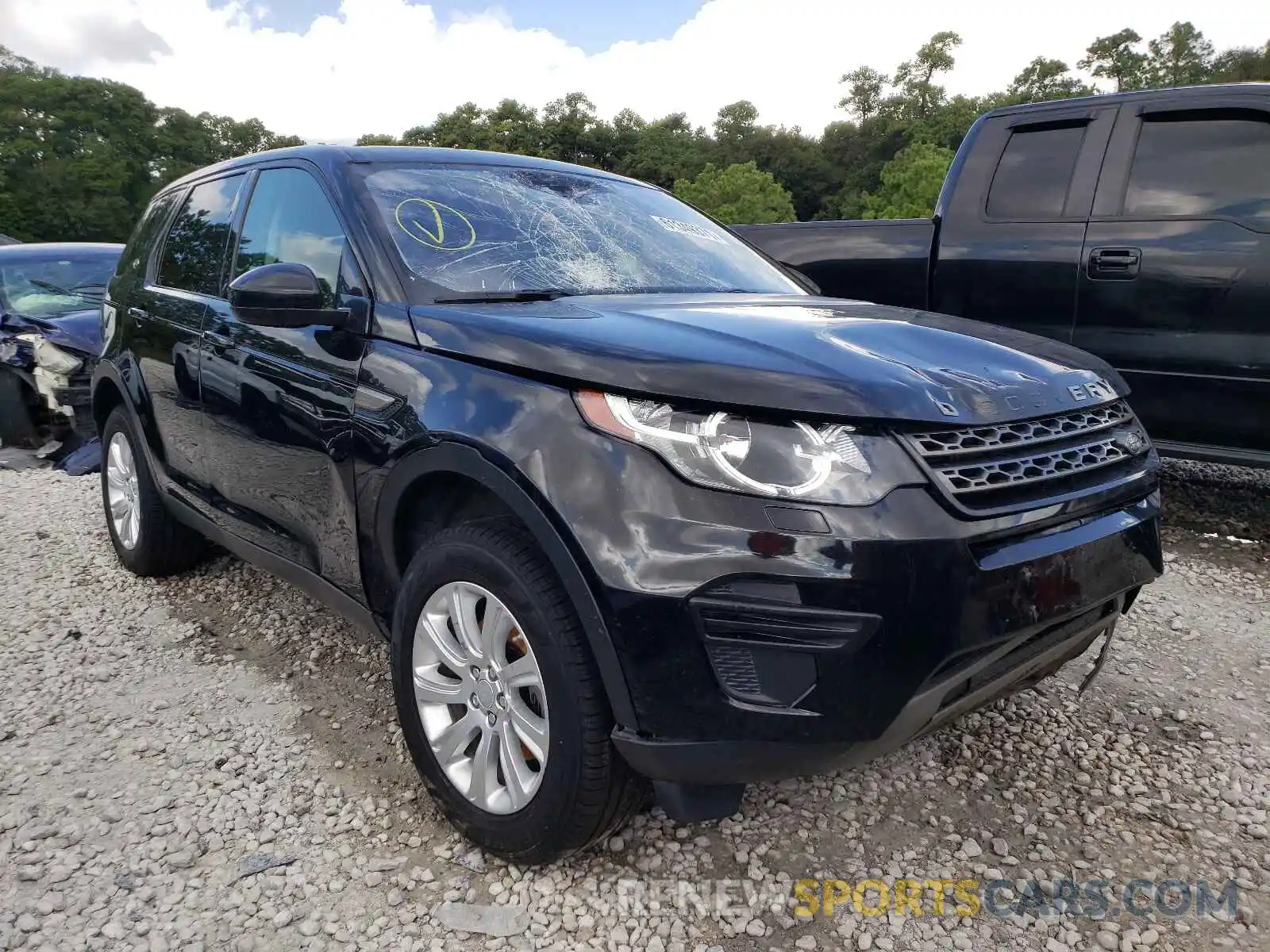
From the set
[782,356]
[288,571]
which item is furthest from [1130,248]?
[288,571]

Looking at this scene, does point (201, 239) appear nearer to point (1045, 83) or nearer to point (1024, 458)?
point (1024, 458)

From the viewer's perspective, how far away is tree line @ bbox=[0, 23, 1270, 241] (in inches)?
1960

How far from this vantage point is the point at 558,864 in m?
2.20

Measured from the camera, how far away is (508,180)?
9.82ft

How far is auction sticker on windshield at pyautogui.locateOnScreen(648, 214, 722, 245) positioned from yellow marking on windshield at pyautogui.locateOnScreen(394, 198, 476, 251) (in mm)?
788

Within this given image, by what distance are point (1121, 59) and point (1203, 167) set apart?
57681 millimetres

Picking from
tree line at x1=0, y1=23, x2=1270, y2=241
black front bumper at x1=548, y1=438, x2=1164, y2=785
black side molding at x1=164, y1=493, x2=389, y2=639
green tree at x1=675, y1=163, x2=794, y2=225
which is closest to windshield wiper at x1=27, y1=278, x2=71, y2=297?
black side molding at x1=164, y1=493, x2=389, y2=639

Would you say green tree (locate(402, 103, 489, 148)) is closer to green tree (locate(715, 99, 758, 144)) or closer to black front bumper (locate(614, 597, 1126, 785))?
green tree (locate(715, 99, 758, 144))

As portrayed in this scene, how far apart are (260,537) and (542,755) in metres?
1.56

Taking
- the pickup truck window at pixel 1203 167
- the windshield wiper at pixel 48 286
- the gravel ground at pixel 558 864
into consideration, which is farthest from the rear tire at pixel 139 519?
the pickup truck window at pixel 1203 167

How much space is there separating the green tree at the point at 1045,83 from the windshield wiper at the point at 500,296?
57.8 m

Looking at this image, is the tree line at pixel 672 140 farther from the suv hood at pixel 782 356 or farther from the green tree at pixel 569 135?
the suv hood at pixel 782 356

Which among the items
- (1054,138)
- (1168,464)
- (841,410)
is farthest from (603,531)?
(1168,464)

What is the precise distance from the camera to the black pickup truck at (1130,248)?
13.1 ft
